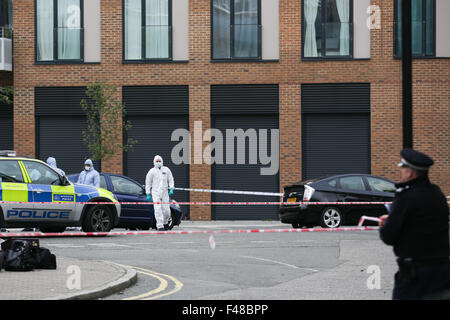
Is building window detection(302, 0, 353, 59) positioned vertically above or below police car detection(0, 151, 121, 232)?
above

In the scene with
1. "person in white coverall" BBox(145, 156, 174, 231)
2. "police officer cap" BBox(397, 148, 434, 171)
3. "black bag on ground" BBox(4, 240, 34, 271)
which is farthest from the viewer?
"person in white coverall" BBox(145, 156, 174, 231)

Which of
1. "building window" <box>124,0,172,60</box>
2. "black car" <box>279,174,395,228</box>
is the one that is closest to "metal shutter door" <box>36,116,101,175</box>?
"building window" <box>124,0,172,60</box>

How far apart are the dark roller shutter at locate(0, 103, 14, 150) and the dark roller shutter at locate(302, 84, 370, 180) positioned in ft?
33.7

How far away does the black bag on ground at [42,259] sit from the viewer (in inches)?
492

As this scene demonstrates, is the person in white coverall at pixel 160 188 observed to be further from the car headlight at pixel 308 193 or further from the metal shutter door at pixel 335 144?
the metal shutter door at pixel 335 144

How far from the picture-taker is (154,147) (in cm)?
2992

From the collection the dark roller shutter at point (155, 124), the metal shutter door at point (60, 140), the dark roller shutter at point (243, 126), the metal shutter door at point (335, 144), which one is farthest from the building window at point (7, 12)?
the metal shutter door at point (335, 144)

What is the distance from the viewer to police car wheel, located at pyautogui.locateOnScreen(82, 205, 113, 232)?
1911 centimetres

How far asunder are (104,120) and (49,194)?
36.1ft

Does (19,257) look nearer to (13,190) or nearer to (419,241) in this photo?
(13,190)

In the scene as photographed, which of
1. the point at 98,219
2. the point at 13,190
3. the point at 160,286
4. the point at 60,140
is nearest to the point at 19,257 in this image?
the point at 160,286

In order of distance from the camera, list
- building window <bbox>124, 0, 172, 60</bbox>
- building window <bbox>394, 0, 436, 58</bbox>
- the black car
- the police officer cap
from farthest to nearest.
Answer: building window <bbox>124, 0, 172, 60</bbox> < building window <bbox>394, 0, 436, 58</bbox> < the black car < the police officer cap

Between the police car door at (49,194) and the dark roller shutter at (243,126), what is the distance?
449 inches

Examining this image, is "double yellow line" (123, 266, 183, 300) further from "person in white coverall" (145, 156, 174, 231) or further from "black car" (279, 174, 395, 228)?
"black car" (279, 174, 395, 228)
